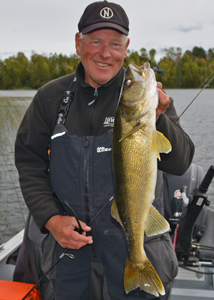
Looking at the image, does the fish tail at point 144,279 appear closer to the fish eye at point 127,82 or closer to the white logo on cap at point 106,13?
the fish eye at point 127,82

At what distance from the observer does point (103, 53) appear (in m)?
2.33

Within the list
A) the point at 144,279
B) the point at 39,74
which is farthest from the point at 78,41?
the point at 39,74

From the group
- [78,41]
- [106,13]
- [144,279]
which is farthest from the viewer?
[78,41]

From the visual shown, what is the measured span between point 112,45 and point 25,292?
2275mm

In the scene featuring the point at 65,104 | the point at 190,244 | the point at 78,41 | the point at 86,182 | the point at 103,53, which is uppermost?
the point at 78,41

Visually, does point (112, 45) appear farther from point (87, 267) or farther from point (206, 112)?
point (206, 112)

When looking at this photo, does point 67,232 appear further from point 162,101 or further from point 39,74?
point 39,74

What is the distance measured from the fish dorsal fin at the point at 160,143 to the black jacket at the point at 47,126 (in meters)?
0.44

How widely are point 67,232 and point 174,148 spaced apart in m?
1.00

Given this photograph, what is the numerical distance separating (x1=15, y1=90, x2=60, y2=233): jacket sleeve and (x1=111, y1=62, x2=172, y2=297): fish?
69cm

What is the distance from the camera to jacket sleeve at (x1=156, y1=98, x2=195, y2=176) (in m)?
2.09

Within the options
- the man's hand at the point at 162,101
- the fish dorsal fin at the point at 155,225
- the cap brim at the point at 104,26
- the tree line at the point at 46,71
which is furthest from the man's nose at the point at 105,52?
the tree line at the point at 46,71

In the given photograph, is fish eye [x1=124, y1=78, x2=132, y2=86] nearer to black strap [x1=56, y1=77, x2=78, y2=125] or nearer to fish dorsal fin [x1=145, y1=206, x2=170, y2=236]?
black strap [x1=56, y1=77, x2=78, y2=125]

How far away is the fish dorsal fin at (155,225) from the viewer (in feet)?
6.74
